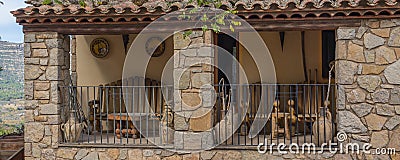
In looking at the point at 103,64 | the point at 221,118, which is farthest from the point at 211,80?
the point at 103,64

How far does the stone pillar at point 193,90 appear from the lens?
20.1ft

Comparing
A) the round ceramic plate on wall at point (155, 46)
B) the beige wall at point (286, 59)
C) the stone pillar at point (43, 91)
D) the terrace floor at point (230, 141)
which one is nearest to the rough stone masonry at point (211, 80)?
the stone pillar at point (43, 91)

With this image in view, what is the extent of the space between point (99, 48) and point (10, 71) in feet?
11.1

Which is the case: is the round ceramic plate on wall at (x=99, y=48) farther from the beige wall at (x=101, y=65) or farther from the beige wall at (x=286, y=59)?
the beige wall at (x=286, y=59)

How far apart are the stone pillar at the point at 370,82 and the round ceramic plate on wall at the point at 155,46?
3.83 m

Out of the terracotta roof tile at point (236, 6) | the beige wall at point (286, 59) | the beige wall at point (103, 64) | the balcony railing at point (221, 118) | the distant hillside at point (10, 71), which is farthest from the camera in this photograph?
the distant hillside at point (10, 71)

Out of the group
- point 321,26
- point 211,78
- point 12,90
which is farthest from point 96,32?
point 12,90

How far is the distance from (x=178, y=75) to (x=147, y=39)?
8.49ft

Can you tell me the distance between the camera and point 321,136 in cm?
628

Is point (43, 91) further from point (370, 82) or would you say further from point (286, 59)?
point (370, 82)

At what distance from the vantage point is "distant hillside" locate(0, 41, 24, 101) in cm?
1072

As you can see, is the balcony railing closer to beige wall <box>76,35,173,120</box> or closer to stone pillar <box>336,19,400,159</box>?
beige wall <box>76,35,173,120</box>

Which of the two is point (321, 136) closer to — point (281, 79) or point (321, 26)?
point (321, 26)

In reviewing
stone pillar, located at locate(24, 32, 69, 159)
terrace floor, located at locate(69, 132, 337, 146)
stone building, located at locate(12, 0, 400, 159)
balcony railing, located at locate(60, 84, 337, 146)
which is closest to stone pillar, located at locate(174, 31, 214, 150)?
stone building, located at locate(12, 0, 400, 159)
